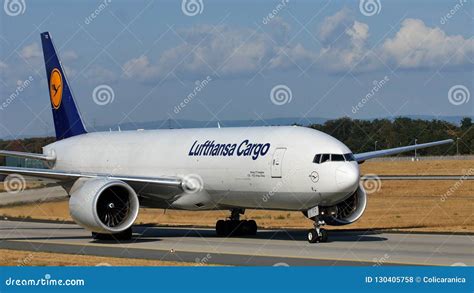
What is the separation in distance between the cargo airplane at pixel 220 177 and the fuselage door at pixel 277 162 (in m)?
0.03

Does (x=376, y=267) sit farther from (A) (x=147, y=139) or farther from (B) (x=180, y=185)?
(A) (x=147, y=139)

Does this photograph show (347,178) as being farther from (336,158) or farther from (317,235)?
(317,235)

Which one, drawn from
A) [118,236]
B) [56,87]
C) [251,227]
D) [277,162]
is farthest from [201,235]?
[56,87]

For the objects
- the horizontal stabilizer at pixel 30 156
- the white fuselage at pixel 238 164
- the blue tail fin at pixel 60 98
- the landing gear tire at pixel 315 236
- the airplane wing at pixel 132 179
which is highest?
the blue tail fin at pixel 60 98

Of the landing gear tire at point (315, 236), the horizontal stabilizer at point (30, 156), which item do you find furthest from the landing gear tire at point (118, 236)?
the landing gear tire at point (315, 236)

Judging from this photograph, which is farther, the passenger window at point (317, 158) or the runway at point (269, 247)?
the passenger window at point (317, 158)

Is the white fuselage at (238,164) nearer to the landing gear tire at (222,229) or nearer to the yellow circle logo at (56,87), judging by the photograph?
the landing gear tire at (222,229)

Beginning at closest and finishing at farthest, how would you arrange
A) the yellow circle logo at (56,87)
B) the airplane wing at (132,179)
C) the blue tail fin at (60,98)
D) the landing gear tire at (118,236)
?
1. the landing gear tire at (118,236)
2. the airplane wing at (132,179)
3. the blue tail fin at (60,98)
4. the yellow circle logo at (56,87)

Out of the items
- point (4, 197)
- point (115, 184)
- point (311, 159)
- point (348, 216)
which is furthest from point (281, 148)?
point (4, 197)

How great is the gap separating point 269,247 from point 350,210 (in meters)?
4.82

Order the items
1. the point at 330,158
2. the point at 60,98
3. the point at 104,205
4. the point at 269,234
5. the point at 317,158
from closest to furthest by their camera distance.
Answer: the point at 330,158
the point at 317,158
the point at 104,205
the point at 269,234
the point at 60,98

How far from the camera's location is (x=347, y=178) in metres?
27.6

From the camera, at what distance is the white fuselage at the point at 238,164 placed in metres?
28.3

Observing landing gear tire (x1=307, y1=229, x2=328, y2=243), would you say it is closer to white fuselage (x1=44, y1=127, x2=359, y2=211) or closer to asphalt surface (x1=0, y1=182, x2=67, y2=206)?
white fuselage (x1=44, y1=127, x2=359, y2=211)
